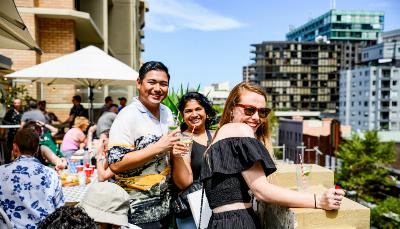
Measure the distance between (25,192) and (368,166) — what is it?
47594 mm

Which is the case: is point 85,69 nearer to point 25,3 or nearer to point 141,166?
Answer: point 141,166

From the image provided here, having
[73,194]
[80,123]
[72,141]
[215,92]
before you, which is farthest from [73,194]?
[215,92]

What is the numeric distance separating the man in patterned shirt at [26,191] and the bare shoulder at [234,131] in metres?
1.68

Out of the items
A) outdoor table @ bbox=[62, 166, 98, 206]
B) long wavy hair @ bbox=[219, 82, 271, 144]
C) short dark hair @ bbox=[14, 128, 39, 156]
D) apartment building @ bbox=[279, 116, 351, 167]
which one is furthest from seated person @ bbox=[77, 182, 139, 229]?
apartment building @ bbox=[279, 116, 351, 167]

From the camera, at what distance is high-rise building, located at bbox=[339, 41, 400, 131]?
9450 centimetres

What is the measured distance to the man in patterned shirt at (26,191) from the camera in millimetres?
2865

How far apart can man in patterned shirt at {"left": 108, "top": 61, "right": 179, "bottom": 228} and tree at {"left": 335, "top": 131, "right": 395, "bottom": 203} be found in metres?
46.5

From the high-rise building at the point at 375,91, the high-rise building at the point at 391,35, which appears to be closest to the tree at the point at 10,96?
the high-rise building at the point at 375,91

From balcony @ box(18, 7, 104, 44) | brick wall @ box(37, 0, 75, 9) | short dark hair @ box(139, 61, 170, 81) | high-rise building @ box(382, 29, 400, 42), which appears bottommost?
short dark hair @ box(139, 61, 170, 81)

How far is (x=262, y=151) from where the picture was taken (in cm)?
186

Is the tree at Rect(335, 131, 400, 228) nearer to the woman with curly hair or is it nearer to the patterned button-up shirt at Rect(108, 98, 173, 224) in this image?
the woman with curly hair

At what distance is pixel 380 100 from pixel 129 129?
10472 cm

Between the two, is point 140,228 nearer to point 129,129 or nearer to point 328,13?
point 129,129

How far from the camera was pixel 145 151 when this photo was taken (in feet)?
7.77
